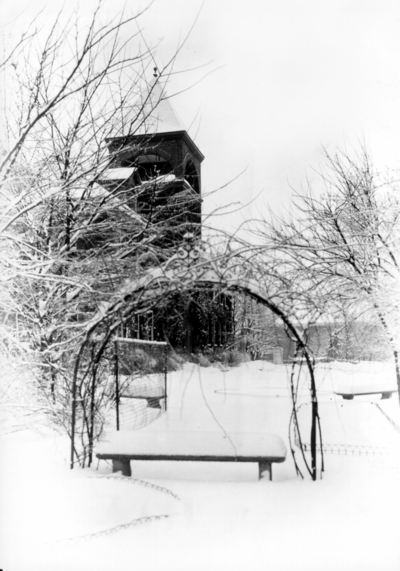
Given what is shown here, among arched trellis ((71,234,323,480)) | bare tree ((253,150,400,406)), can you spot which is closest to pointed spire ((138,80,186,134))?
bare tree ((253,150,400,406))

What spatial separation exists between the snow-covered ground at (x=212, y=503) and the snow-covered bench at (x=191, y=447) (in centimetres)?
15

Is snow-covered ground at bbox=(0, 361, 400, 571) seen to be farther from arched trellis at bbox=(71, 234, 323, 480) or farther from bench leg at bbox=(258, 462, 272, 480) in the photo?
arched trellis at bbox=(71, 234, 323, 480)

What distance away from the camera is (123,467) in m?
3.92

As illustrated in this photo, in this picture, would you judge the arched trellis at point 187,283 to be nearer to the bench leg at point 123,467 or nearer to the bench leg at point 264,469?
the bench leg at point 264,469

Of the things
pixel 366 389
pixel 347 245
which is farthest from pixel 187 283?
pixel 366 389

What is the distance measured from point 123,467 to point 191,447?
613mm

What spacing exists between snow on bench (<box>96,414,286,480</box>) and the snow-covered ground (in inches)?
5.8

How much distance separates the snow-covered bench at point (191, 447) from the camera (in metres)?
3.77

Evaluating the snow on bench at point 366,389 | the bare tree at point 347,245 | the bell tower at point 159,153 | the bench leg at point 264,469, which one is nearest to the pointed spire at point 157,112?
the bell tower at point 159,153

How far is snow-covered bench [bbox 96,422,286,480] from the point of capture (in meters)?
3.77

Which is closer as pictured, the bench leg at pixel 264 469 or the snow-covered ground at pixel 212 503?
the snow-covered ground at pixel 212 503

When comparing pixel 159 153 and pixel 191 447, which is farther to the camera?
pixel 159 153

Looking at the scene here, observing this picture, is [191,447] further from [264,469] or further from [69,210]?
[69,210]

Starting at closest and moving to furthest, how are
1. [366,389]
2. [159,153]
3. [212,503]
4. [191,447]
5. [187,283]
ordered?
1. [212,503]
2. [187,283]
3. [191,447]
4. [366,389]
5. [159,153]
